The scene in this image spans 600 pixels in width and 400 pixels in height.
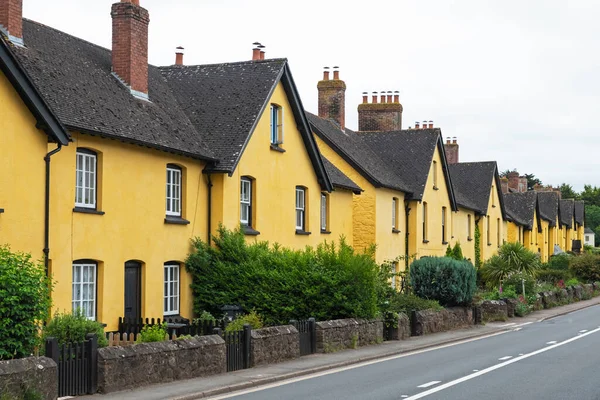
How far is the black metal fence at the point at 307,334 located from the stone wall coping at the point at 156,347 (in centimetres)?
384

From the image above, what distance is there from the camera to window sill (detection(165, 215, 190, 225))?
24.0 metres

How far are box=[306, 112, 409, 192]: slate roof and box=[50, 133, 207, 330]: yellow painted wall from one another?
46.2 feet

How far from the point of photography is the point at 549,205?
85.2m

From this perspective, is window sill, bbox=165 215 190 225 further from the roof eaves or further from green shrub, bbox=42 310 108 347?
green shrub, bbox=42 310 108 347

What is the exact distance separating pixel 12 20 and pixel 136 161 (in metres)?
4.61

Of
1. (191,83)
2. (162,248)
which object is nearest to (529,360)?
(162,248)

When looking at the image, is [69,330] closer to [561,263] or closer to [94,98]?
[94,98]

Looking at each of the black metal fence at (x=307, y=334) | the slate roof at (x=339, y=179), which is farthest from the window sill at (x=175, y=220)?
the slate roof at (x=339, y=179)

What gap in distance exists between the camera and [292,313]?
23938mm

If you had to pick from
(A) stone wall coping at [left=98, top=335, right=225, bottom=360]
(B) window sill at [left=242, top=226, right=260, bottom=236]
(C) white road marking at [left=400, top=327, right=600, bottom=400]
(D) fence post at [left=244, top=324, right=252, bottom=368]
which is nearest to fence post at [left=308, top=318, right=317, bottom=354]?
(D) fence post at [left=244, top=324, right=252, bottom=368]

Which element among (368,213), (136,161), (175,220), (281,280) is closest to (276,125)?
(175,220)

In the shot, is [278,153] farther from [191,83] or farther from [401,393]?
[401,393]

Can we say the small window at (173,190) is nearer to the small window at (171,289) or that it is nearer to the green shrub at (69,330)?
the small window at (171,289)

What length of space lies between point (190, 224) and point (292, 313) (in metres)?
3.98
